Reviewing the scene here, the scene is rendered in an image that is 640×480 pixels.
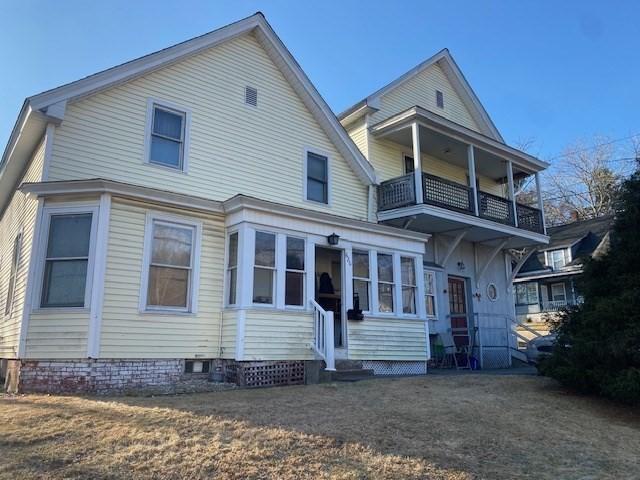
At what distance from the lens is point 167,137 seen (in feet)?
37.6

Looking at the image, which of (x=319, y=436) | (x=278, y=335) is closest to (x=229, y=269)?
(x=278, y=335)

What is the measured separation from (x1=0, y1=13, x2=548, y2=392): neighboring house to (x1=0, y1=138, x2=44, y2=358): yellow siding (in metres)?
0.08

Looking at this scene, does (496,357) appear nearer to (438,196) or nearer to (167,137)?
(438,196)

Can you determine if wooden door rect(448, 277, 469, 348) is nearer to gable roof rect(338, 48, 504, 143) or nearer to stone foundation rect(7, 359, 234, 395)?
gable roof rect(338, 48, 504, 143)

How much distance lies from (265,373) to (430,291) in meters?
7.34

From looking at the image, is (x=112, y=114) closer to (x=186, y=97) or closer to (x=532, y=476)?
(x=186, y=97)

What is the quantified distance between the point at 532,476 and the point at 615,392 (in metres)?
3.57

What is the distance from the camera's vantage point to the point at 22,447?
542 cm

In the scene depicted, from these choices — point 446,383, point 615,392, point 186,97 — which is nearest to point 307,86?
point 186,97

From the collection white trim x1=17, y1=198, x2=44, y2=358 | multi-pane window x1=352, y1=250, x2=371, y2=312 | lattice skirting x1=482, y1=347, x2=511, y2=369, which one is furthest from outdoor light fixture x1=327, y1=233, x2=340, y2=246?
lattice skirting x1=482, y1=347, x2=511, y2=369

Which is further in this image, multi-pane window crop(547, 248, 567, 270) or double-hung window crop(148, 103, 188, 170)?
multi-pane window crop(547, 248, 567, 270)

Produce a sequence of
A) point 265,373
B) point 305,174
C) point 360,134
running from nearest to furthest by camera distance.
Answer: point 265,373 → point 305,174 → point 360,134

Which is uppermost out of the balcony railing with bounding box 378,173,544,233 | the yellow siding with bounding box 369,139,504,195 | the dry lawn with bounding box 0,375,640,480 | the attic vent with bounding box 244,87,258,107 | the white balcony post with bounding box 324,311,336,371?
the attic vent with bounding box 244,87,258,107

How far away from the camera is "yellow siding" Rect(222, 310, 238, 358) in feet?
33.1
